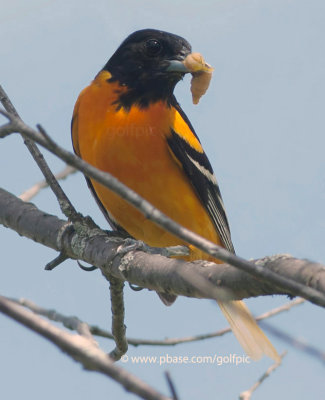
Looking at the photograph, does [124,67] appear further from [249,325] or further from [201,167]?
[249,325]

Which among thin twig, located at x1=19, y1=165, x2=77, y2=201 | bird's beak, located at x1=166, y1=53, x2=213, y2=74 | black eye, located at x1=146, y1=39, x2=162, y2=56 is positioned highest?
black eye, located at x1=146, y1=39, x2=162, y2=56

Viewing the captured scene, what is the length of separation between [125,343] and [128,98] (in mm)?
2438

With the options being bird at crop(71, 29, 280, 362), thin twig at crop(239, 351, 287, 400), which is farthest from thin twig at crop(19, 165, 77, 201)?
thin twig at crop(239, 351, 287, 400)

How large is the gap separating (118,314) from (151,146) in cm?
178

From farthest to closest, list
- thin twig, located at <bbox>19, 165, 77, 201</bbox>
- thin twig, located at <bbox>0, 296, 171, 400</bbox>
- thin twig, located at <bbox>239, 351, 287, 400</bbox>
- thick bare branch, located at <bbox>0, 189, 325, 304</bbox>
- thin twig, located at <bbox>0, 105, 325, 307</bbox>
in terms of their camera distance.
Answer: thin twig, located at <bbox>19, 165, 77, 201</bbox>, thin twig, located at <bbox>239, 351, 287, 400</bbox>, thick bare branch, located at <bbox>0, 189, 325, 304</bbox>, thin twig, located at <bbox>0, 105, 325, 307</bbox>, thin twig, located at <bbox>0, 296, 171, 400</bbox>

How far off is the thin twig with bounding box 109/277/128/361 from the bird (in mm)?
1228

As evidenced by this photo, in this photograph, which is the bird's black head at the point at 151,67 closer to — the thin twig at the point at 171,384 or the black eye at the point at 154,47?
the black eye at the point at 154,47

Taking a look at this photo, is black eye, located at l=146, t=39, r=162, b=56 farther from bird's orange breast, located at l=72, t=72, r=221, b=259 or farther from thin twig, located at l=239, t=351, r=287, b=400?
thin twig, located at l=239, t=351, r=287, b=400

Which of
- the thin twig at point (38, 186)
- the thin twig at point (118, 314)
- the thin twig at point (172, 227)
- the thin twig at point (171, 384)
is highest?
the thin twig at point (38, 186)

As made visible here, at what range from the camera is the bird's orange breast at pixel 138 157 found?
20.4 ft

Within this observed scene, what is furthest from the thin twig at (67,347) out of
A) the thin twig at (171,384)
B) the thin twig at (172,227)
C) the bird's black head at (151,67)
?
the bird's black head at (151,67)

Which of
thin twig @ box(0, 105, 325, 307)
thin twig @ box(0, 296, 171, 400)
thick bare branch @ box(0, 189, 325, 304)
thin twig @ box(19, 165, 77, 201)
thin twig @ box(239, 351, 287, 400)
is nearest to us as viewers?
thin twig @ box(0, 296, 171, 400)

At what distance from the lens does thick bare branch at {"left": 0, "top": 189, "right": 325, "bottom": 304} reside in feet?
9.57

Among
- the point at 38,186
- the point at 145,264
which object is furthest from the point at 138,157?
the point at 145,264
